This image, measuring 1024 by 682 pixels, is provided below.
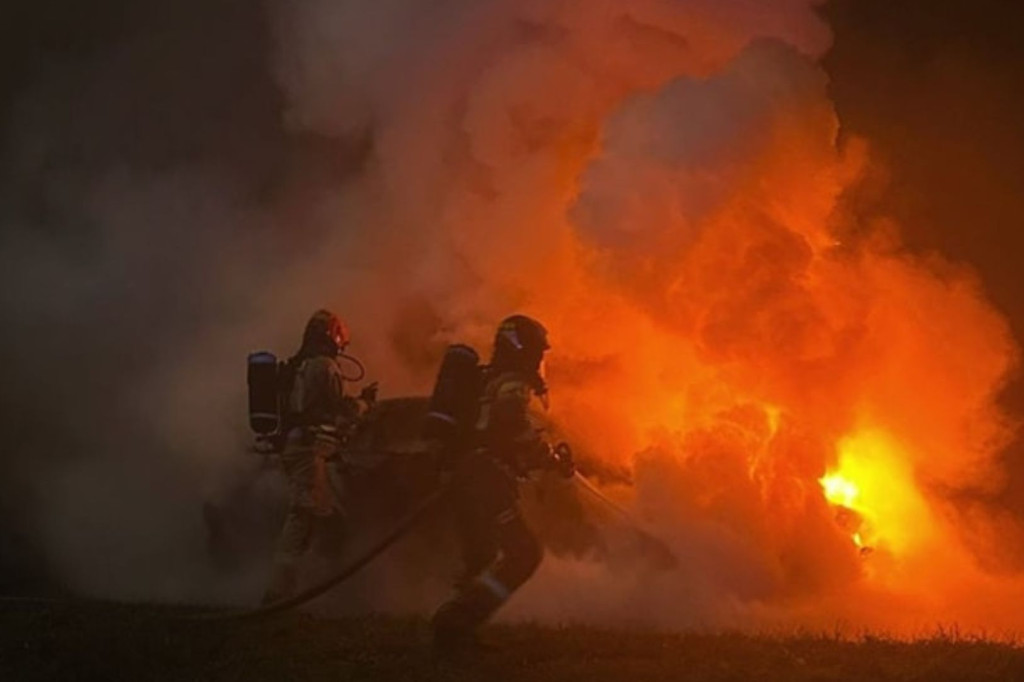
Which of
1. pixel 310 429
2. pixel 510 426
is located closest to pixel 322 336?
pixel 310 429

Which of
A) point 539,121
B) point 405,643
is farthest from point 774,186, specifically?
point 405,643

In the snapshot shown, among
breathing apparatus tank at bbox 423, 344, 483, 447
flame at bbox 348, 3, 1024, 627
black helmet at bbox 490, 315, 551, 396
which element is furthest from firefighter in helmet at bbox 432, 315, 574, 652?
flame at bbox 348, 3, 1024, 627

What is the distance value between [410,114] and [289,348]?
136 inches

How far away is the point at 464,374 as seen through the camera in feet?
39.7

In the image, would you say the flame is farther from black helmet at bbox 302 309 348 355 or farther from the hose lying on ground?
the hose lying on ground

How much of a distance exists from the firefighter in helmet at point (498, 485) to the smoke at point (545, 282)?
2.78 meters

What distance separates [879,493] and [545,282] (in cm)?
435

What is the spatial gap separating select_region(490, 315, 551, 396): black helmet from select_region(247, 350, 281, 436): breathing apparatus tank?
9.46ft

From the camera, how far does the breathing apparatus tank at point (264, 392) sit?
14438 millimetres

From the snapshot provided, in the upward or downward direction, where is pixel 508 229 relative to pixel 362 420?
upward

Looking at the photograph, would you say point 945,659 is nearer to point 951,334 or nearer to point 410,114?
point 951,334

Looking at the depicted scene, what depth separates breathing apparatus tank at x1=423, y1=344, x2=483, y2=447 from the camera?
39.4 feet

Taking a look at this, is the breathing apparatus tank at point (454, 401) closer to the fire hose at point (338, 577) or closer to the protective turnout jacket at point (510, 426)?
the protective turnout jacket at point (510, 426)

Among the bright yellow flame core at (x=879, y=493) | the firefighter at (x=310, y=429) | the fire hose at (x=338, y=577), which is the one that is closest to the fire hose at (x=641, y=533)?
the bright yellow flame core at (x=879, y=493)
